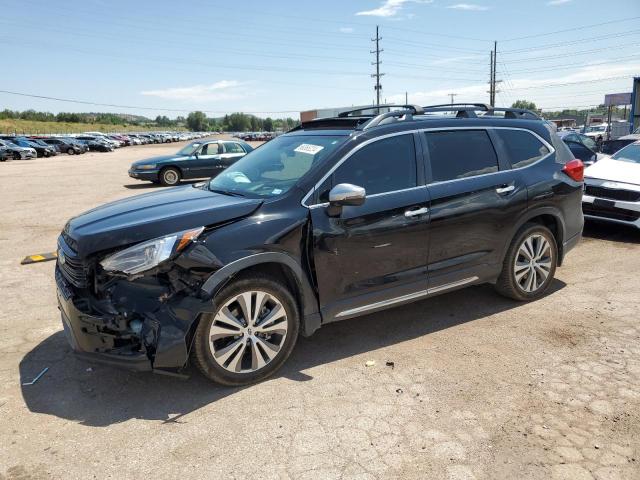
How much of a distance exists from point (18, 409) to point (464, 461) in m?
2.81

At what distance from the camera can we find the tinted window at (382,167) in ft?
12.7

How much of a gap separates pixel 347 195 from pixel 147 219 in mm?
1381

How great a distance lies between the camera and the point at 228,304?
3324mm

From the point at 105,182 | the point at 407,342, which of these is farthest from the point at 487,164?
the point at 105,182

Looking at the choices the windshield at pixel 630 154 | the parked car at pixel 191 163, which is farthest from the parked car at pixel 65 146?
the windshield at pixel 630 154

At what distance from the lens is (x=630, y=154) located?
346 inches

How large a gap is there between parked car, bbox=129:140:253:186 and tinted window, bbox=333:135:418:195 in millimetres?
12940

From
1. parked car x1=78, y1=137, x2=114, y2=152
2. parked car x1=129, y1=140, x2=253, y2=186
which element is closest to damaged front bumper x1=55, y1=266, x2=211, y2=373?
parked car x1=129, y1=140, x2=253, y2=186

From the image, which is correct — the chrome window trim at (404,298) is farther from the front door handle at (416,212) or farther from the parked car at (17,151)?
the parked car at (17,151)

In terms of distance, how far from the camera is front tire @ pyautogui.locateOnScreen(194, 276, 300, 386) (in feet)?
10.8

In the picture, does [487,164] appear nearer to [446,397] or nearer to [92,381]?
[446,397]

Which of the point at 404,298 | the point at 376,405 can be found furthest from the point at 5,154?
the point at 376,405

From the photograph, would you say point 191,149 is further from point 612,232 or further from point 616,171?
point 612,232

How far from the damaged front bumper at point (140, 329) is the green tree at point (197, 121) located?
173 metres
